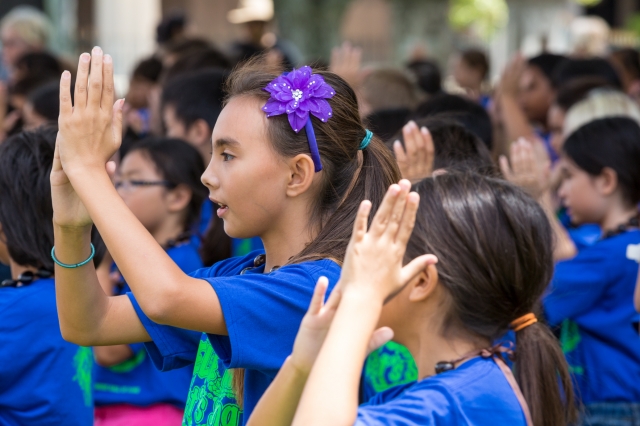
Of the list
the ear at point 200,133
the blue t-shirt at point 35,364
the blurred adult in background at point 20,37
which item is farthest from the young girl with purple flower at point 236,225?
the blurred adult in background at point 20,37

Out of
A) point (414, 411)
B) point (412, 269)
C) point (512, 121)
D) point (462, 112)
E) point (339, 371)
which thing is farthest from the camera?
point (512, 121)

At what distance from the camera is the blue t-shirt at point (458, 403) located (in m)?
1.63

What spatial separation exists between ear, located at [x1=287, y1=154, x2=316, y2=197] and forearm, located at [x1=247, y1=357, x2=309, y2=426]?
584 millimetres

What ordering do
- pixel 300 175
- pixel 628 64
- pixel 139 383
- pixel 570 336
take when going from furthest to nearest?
pixel 628 64
pixel 570 336
pixel 139 383
pixel 300 175

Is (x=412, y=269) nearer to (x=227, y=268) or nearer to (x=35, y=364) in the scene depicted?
(x=227, y=268)

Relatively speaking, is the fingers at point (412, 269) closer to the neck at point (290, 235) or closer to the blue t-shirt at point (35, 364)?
the neck at point (290, 235)

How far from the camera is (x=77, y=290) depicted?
1.88 metres

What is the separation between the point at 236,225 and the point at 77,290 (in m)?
0.38

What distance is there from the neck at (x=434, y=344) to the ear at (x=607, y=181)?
6.26 feet

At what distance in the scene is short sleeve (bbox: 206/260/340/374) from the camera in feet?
5.73

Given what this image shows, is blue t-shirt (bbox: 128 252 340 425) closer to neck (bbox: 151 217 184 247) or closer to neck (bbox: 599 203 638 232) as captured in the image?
neck (bbox: 151 217 184 247)

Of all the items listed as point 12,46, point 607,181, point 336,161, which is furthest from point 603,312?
point 12,46

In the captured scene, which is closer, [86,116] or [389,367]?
[86,116]

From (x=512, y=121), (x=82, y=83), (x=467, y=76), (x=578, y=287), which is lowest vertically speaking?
(x=467, y=76)
